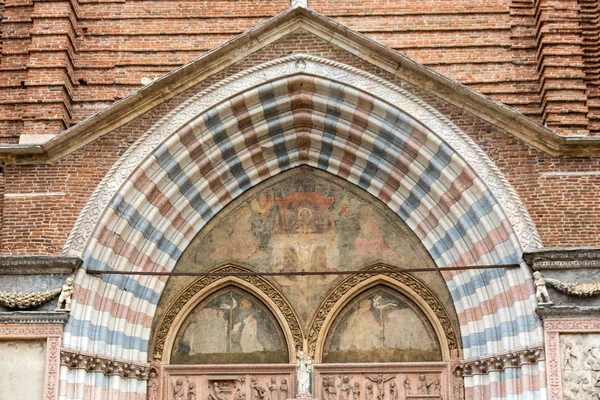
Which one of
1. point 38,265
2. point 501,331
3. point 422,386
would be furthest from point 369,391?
point 38,265

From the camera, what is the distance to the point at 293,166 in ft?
45.0

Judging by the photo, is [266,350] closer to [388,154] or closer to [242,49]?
[388,154]

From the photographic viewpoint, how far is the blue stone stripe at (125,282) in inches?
481

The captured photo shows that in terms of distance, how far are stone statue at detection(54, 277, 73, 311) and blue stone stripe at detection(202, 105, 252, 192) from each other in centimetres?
263

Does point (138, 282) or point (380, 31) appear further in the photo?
point (380, 31)

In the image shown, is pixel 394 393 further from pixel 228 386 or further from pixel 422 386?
pixel 228 386

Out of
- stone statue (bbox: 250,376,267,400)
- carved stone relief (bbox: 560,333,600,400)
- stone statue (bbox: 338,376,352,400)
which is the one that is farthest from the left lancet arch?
stone statue (bbox: 338,376,352,400)

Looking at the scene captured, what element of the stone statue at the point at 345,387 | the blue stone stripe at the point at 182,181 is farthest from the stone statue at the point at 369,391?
the blue stone stripe at the point at 182,181

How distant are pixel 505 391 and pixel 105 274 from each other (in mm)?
4927

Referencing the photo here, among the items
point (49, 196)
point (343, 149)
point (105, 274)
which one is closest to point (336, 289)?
point (343, 149)

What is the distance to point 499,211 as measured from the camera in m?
12.2

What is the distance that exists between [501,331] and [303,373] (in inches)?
97.4

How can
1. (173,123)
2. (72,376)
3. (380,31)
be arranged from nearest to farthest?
(72,376) → (173,123) → (380,31)

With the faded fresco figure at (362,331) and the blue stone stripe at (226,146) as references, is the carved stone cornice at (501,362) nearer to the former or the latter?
the faded fresco figure at (362,331)
